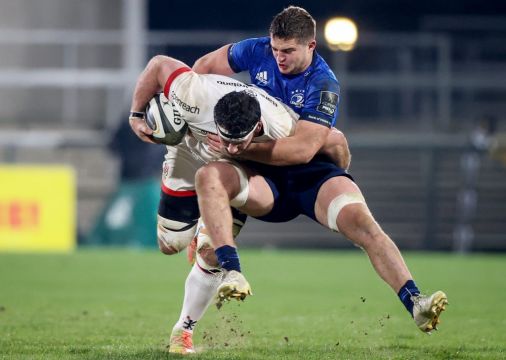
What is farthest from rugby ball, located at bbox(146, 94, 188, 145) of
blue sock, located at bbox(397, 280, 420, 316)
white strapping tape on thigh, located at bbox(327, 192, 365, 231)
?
blue sock, located at bbox(397, 280, 420, 316)

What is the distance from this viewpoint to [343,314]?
9.45 metres

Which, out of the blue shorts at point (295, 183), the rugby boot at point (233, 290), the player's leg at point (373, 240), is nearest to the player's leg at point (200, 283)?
the blue shorts at point (295, 183)

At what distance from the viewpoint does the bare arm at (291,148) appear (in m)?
6.46

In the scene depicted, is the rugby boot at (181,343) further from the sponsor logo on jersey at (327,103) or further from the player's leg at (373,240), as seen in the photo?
the sponsor logo on jersey at (327,103)

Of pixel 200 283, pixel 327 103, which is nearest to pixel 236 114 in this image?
pixel 327 103

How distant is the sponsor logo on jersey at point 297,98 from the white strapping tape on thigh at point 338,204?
0.65 m

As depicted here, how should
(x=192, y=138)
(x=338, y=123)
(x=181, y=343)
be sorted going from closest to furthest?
(x=181, y=343) → (x=192, y=138) → (x=338, y=123)

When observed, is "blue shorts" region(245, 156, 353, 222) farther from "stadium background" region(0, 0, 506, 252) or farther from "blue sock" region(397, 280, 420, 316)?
"stadium background" region(0, 0, 506, 252)

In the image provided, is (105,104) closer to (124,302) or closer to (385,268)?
(124,302)

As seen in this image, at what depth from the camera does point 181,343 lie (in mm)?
6828

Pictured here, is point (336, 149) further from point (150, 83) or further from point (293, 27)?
point (150, 83)

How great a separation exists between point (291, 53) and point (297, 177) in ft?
2.30

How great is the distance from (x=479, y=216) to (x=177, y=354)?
13.5 m

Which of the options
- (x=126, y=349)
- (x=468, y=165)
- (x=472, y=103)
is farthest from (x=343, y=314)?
(x=472, y=103)
